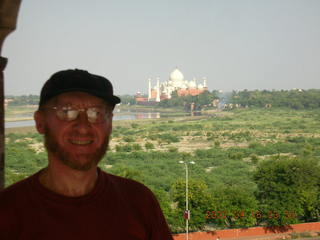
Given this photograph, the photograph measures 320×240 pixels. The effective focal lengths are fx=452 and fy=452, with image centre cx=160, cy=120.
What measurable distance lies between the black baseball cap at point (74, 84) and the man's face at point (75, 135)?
0.09ft

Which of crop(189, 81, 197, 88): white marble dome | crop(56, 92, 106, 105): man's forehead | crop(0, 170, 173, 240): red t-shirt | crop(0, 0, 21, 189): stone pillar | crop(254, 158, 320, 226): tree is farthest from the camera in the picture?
crop(189, 81, 197, 88): white marble dome

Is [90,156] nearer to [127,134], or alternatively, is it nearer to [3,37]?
[3,37]

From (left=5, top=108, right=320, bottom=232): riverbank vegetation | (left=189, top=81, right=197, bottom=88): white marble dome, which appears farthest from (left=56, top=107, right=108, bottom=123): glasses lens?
(left=189, top=81, right=197, bottom=88): white marble dome

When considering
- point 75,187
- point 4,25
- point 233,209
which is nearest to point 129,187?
point 75,187

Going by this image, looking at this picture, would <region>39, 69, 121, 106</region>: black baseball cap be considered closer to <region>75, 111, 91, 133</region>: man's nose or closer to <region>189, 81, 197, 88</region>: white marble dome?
Result: <region>75, 111, 91, 133</region>: man's nose

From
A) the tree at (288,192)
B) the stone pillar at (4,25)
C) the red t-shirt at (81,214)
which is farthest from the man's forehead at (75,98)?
the tree at (288,192)

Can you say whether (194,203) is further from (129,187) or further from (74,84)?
(74,84)

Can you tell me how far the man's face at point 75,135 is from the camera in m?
1.23

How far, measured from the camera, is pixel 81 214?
120cm

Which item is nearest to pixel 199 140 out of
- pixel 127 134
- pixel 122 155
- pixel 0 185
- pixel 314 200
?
pixel 127 134

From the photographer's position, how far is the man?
1163 millimetres

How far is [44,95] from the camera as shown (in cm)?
127

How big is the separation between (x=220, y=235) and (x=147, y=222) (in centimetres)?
1039

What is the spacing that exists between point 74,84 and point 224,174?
1840 cm
